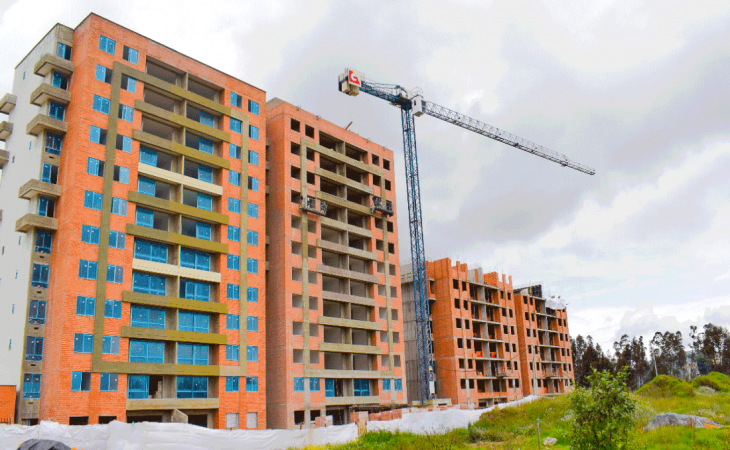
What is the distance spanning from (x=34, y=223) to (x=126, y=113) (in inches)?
506

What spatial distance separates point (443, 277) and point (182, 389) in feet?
174

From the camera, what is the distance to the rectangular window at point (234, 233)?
2400 inches

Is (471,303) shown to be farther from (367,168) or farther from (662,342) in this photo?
(662,342)

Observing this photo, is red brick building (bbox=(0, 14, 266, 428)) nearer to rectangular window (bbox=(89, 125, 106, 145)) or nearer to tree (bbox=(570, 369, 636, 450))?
rectangular window (bbox=(89, 125, 106, 145))

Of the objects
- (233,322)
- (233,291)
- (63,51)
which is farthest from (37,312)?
(63,51)

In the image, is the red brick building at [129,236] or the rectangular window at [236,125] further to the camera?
the rectangular window at [236,125]

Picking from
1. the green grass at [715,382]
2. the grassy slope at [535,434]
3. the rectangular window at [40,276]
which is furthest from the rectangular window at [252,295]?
the green grass at [715,382]

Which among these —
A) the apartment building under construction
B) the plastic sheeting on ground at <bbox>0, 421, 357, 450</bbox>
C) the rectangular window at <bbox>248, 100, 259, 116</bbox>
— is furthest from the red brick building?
the apartment building under construction

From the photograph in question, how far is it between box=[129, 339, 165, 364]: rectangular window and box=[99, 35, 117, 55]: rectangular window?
26.8 m

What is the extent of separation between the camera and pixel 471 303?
338ft

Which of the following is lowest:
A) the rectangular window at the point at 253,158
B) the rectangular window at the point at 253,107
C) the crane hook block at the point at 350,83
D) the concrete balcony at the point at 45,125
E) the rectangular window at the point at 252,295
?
the rectangular window at the point at 252,295

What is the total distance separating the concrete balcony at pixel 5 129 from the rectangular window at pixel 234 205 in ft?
74.9

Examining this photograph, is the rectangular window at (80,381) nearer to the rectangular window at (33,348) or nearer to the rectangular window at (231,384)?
the rectangular window at (33,348)

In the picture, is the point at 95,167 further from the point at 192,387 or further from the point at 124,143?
the point at 192,387
